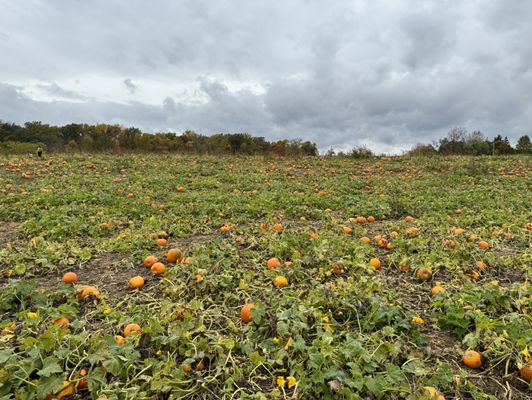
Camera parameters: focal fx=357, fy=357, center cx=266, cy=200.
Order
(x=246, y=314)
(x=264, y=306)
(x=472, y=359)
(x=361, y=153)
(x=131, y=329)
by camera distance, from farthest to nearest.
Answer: (x=361, y=153) < (x=246, y=314) < (x=264, y=306) < (x=131, y=329) < (x=472, y=359)

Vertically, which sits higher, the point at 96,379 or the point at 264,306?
the point at 264,306

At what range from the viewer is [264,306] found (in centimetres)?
296

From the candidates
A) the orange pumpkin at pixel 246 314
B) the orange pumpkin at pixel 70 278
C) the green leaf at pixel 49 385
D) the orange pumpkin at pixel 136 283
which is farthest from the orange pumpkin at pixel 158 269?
the green leaf at pixel 49 385

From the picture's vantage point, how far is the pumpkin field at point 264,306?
2311mm

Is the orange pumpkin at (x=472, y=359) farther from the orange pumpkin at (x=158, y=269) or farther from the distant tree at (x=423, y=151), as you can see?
the distant tree at (x=423, y=151)

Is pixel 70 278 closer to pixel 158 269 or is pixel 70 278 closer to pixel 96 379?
pixel 158 269

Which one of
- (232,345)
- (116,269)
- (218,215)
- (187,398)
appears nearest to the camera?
(187,398)

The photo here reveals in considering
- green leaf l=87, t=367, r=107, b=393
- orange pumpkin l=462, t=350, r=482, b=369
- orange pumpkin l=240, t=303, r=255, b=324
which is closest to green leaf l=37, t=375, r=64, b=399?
green leaf l=87, t=367, r=107, b=393

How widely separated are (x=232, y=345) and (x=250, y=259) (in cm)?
194

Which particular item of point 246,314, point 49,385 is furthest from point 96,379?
point 246,314

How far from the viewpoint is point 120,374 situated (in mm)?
2332

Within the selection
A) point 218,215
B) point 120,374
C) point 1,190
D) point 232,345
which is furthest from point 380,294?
point 1,190

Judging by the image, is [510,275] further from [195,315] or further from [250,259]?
[195,315]

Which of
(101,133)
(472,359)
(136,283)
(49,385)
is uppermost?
(101,133)
